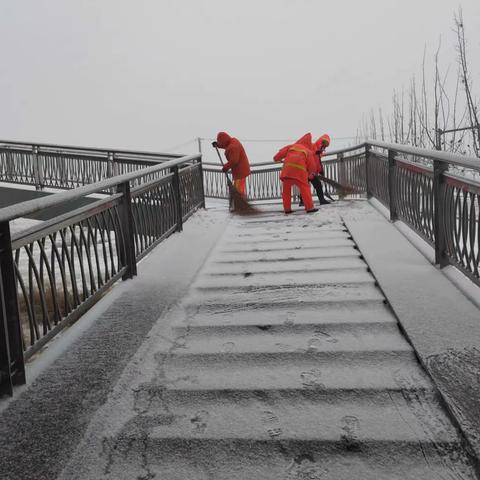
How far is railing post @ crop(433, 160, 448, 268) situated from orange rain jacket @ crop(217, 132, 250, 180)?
18.7 feet

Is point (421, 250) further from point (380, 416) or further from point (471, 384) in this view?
point (380, 416)

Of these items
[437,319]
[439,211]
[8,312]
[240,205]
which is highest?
[439,211]

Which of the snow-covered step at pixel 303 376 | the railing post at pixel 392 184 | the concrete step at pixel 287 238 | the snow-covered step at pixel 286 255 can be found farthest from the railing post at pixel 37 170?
the snow-covered step at pixel 303 376

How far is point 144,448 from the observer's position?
2.27m

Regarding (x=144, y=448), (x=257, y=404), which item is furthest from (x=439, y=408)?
(x=144, y=448)

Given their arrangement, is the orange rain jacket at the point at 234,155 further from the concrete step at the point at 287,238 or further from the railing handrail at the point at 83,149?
the concrete step at the point at 287,238

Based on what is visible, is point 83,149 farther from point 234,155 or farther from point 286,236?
point 286,236

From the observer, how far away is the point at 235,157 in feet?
32.6

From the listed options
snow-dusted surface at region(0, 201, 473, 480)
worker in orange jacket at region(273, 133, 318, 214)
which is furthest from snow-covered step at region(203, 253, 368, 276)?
worker in orange jacket at region(273, 133, 318, 214)

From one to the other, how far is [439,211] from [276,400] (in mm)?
2472

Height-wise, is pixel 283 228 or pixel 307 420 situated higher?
pixel 283 228

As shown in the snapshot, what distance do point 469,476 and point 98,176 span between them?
11.8 m

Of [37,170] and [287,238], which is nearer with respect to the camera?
[287,238]

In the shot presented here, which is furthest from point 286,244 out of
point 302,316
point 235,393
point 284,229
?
point 235,393
